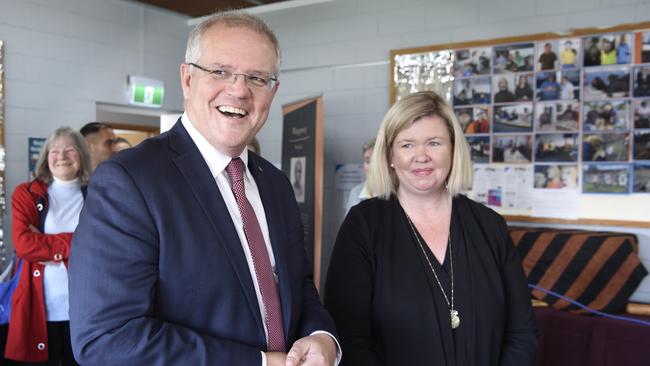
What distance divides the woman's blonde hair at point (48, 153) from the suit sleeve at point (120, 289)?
2.43 m

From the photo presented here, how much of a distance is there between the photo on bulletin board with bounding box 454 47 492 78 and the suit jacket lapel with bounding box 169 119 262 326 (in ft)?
11.8

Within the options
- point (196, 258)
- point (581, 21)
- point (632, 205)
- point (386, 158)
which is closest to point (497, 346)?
point (386, 158)

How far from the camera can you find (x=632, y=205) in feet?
12.4

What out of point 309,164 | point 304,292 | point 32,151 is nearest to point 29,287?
point 32,151

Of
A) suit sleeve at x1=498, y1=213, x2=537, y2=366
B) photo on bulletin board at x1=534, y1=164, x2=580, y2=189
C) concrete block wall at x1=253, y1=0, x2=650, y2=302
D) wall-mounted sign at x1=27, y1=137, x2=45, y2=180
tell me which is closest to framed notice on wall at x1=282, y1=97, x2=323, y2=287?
concrete block wall at x1=253, y1=0, x2=650, y2=302

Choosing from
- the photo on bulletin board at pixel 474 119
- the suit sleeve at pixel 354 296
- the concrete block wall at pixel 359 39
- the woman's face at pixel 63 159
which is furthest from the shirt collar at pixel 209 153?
the photo on bulletin board at pixel 474 119

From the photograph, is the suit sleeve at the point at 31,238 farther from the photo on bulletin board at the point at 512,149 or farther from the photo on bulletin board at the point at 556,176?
the photo on bulletin board at the point at 556,176

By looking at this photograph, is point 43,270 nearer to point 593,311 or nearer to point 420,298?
point 420,298

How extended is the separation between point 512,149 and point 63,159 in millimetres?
3104

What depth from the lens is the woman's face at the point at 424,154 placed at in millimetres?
1791

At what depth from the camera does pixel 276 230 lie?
1.33 metres

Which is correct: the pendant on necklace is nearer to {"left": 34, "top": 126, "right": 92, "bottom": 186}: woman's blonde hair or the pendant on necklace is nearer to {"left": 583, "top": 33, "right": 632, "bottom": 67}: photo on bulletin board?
{"left": 34, "top": 126, "right": 92, "bottom": 186}: woman's blonde hair

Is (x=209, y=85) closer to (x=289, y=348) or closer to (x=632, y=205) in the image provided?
(x=289, y=348)

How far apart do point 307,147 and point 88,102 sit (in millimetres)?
2169
